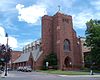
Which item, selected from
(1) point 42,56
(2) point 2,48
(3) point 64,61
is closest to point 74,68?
(3) point 64,61

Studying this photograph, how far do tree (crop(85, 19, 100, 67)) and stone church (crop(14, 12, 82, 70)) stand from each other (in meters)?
18.5

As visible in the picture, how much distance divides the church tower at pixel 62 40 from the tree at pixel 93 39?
60.5 feet

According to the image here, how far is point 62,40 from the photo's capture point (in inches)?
4018

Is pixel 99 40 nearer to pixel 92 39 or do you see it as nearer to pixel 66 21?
pixel 92 39

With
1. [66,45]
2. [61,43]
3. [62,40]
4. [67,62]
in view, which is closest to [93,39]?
[61,43]

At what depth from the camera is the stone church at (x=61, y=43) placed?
335ft

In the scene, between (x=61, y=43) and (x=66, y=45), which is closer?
(x=61, y=43)

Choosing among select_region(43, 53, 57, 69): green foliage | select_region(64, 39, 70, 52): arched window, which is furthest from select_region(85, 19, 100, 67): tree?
select_region(43, 53, 57, 69): green foliage

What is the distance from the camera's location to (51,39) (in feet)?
354

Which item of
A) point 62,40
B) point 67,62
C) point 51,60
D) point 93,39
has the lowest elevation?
point 67,62

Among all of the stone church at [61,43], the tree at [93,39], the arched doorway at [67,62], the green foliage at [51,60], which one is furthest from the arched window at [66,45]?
the tree at [93,39]

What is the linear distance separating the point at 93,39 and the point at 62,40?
22.1m

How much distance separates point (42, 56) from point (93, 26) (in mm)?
29962

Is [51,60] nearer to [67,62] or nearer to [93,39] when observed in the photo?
[67,62]
